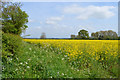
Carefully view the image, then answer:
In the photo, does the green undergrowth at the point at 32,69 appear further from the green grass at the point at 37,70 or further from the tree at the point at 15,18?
the tree at the point at 15,18

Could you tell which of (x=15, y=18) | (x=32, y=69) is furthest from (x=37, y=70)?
(x=15, y=18)

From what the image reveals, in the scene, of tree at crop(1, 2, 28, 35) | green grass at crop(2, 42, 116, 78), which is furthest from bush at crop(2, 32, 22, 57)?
tree at crop(1, 2, 28, 35)

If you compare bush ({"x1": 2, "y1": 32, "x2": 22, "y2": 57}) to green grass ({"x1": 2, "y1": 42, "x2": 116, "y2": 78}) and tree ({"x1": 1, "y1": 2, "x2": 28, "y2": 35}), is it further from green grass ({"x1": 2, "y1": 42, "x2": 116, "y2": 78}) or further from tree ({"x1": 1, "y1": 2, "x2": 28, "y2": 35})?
tree ({"x1": 1, "y1": 2, "x2": 28, "y2": 35})

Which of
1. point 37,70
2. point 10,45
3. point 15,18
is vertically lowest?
point 37,70

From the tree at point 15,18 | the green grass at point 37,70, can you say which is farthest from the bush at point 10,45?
the tree at point 15,18

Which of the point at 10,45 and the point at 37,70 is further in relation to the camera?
the point at 10,45

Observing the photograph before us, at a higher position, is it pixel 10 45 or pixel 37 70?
pixel 10 45

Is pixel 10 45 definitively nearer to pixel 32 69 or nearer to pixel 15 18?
pixel 32 69

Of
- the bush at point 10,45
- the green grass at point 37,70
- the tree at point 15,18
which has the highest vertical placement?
the tree at point 15,18

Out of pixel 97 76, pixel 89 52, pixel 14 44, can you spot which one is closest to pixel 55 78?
pixel 97 76

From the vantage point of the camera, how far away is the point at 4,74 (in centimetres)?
337

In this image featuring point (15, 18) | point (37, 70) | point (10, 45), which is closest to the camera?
point (37, 70)

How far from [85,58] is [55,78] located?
1817mm

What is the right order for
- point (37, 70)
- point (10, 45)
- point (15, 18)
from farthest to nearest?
1. point (15, 18)
2. point (10, 45)
3. point (37, 70)
